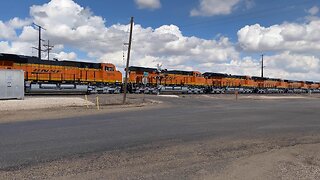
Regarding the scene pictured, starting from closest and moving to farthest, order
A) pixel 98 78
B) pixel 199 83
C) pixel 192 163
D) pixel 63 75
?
pixel 192 163
pixel 63 75
pixel 98 78
pixel 199 83

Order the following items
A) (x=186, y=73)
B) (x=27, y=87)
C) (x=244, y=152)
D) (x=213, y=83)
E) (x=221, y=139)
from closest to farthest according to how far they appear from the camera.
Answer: (x=244, y=152) < (x=221, y=139) < (x=27, y=87) < (x=186, y=73) < (x=213, y=83)

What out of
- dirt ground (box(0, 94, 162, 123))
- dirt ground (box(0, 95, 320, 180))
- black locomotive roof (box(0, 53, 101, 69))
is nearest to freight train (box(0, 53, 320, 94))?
black locomotive roof (box(0, 53, 101, 69))

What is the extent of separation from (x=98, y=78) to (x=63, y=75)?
16.3ft

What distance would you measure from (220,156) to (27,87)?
34.3 m

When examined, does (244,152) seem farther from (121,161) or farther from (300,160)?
(121,161)

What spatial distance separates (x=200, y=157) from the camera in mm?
8680

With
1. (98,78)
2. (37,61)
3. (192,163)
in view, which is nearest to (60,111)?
(192,163)

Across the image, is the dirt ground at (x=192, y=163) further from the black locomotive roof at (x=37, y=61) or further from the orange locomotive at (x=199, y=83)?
the orange locomotive at (x=199, y=83)

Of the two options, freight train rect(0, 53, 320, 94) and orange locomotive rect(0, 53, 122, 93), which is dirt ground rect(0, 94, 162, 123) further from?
freight train rect(0, 53, 320, 94)

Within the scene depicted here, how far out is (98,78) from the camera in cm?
4584

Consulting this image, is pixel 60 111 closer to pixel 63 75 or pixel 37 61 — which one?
pixel 37 61

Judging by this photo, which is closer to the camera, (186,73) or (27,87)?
(27,87)

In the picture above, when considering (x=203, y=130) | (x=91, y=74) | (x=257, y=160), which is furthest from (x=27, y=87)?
(x=257, y=160)

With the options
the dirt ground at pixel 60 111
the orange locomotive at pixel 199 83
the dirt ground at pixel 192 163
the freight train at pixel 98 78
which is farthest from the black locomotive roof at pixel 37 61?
the dirt ground at pixel 192 163
